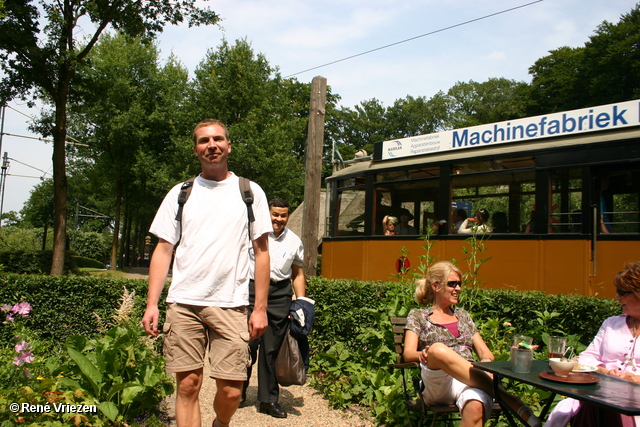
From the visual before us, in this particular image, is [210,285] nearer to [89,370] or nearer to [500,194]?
[89,370]

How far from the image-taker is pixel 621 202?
27.6ft

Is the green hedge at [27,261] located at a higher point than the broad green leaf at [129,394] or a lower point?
higher

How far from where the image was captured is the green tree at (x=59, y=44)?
15516mm

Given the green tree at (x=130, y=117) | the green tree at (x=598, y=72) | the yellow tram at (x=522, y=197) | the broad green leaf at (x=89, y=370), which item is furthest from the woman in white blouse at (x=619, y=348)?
the green tree at (x=598, y=72)

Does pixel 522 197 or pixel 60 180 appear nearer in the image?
pixel 522 197

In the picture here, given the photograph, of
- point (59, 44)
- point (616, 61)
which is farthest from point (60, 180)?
point (616, 61)

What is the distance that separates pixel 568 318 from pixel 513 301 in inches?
21.7

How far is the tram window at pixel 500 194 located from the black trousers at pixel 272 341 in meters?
5.41

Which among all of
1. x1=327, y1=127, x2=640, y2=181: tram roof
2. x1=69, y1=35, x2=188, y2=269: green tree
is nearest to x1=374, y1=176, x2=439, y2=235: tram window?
x1=327, y1=127, x2=640, y2=181: tram roof

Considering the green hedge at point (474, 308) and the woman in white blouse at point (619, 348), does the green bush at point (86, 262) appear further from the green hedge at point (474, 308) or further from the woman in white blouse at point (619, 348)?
the woman in white blouse at point (619, 348)

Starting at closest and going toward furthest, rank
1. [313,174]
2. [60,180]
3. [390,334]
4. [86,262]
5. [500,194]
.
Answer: [390,334], [500,194], [313,174], [60,180], [86,262]

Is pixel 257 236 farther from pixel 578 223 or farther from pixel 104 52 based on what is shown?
pixel 104 52

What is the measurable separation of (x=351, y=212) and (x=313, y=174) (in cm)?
133

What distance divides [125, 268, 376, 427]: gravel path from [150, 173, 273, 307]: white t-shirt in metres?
2.08
